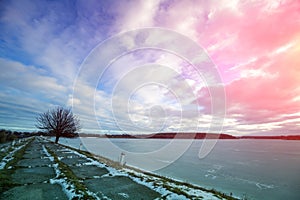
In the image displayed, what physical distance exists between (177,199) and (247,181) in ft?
38.5

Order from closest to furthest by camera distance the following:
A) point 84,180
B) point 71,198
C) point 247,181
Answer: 1. point 71,198
2. point 84,180
3. point 247,181

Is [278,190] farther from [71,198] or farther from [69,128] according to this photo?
[69,128]

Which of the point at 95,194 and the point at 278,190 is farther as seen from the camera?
the point at 278,190

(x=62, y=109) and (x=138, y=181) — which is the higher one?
(x=62, y=109)

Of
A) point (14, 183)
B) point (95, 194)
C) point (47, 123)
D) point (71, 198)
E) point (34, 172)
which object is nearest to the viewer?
point (71, 198)

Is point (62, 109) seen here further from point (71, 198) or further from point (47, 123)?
point (71, 198)

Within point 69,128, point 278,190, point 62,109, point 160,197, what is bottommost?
point 278,190

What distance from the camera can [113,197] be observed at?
5215mm

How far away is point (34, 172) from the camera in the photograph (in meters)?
7.89

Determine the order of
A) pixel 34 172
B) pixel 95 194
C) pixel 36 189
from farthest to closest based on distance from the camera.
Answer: pixel 34 172 < pixel 36 189 < pixel 95 194

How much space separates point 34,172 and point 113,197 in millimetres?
4975

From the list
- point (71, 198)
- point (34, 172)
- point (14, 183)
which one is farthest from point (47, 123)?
point (71, 198)

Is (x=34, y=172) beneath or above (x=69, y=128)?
beneath

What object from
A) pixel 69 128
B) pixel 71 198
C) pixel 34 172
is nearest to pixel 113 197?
pixel 71 198
